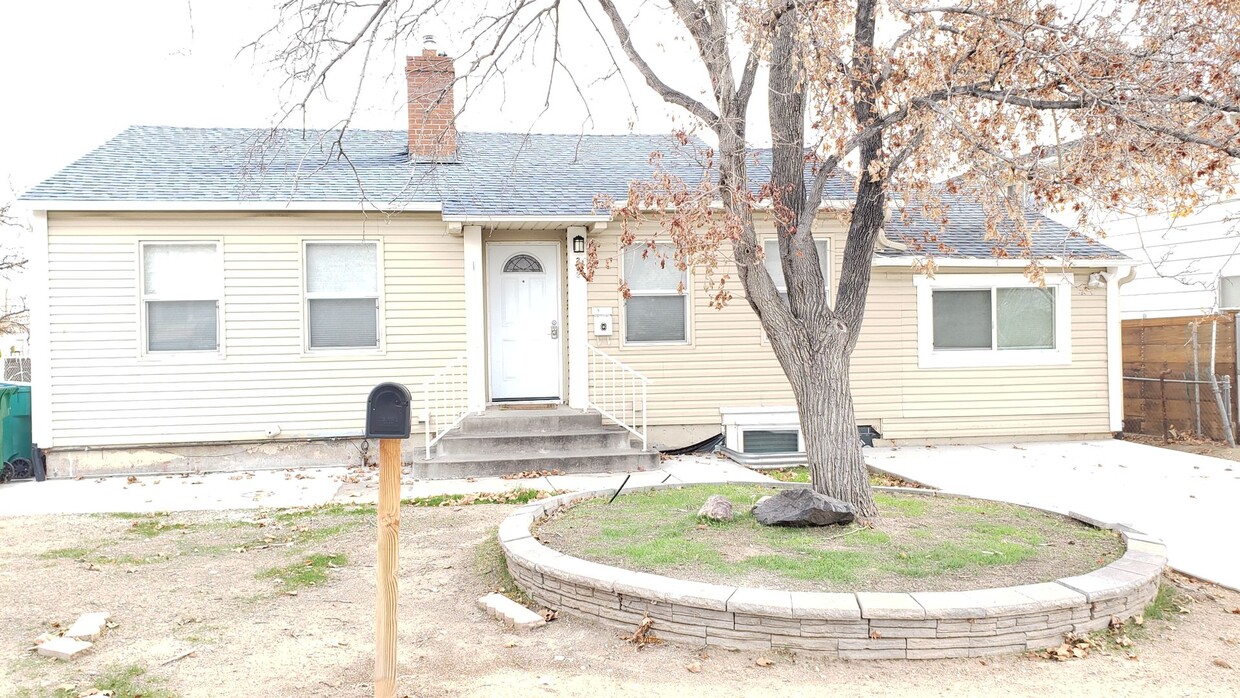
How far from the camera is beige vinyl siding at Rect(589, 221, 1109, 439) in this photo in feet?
34.7

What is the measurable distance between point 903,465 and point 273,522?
21.8 ft

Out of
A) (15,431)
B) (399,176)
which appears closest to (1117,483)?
(399,176)

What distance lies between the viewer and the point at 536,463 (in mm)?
9016

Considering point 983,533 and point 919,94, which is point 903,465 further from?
point 919,94

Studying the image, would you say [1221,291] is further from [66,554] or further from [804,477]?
[66,554]

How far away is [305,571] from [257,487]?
3.76 metres

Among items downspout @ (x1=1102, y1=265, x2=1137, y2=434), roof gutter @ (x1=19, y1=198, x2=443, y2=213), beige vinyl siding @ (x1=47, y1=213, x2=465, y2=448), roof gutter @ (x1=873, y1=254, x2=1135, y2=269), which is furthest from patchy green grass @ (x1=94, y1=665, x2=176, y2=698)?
downspout @ (x1=1102, y1=265, x2=1137, y2=434)

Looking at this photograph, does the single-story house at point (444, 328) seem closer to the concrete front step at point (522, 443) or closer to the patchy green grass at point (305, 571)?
the concrete front step at point (522, 443)

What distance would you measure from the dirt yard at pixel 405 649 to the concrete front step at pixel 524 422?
3.92m

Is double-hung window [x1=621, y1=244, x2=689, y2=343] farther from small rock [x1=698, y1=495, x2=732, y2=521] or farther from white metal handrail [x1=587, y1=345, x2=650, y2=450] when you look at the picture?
small rock [x1=698, y1=495, x2=732, y2=521]

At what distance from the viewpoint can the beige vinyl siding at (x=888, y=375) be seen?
10.6m

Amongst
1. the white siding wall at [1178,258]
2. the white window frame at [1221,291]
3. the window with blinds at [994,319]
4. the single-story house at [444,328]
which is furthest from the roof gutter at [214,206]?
the white window frame at [1221,291]

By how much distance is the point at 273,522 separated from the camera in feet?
22.6

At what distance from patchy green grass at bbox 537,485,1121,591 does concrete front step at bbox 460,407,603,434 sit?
142 inches
